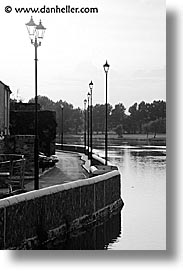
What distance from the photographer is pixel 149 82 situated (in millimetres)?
10617

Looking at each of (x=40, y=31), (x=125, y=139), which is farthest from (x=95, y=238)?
(x=125, y=139)

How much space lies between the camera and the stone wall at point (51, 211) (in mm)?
Result: 9930

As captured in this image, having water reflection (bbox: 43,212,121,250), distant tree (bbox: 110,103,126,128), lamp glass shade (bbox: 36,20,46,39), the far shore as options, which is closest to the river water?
water reflection (bbox: 43,212,121,250)

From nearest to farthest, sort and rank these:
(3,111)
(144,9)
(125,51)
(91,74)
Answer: (144,9)
(125,51)
(91,74)
(3,111)

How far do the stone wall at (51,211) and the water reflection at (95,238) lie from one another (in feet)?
0.53

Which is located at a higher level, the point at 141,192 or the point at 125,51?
the point at 125,51

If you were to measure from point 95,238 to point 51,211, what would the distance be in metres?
1.16

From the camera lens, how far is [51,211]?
11391 millimetres

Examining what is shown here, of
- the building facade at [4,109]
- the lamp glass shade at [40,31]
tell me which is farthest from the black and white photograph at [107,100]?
the building facade at [4,109]

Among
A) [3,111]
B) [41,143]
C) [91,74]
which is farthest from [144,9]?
[41,143]

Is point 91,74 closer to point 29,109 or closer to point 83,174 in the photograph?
point 83,174

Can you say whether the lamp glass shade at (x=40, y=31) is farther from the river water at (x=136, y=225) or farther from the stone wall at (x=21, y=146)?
the stone wall at (x=21, y=146)
